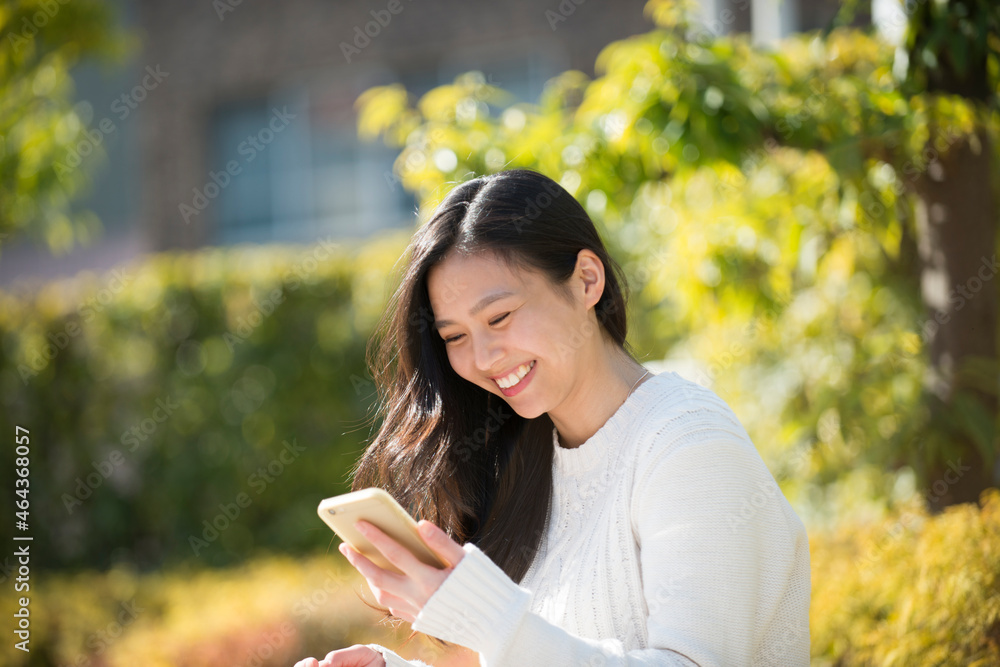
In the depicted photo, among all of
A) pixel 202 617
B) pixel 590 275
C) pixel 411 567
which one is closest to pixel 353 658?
pixel 411 567

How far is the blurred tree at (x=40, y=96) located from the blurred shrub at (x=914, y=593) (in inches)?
191

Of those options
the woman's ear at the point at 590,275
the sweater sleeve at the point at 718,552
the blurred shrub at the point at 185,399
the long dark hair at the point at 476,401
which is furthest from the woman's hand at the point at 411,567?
the blurred shrub at the point at 185,399

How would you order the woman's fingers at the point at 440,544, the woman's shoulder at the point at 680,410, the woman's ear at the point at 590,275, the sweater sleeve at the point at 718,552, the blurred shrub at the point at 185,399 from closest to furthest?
the woman's fingers at the point at 440,544 → the sweater sleeve at the point at 718,552 → the woman's shoulder at the point at 680,410 → the woman's ear at the point at 590,275 → the blurred shrub at the point at 185,399

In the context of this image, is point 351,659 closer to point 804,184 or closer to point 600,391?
point 600,391

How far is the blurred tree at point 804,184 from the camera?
304cm

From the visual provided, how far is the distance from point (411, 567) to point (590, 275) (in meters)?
0.82

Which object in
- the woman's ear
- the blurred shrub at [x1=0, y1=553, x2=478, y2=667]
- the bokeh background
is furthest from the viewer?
the blurred shrub at [x1=0, y1=553, x2=478, y2=667]

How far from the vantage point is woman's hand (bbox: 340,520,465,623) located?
1446 mm

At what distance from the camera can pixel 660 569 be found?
1590mm

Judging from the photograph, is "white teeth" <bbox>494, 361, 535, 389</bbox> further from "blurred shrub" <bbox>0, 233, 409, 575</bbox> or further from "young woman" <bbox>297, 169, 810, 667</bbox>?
"blurred shrub" <bbox>0, 233, 409, 575</bbox>

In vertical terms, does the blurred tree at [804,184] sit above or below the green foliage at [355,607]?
above

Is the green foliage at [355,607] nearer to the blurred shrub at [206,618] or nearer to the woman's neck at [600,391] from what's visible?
the blurred shrub at [206,618]

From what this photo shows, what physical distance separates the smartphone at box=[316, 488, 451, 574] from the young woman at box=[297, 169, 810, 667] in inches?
1.1

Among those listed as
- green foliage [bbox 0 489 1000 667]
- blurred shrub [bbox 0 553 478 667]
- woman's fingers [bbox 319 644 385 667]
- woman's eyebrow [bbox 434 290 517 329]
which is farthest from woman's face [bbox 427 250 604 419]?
blurred shrub [bbox 0 553 478 667]
